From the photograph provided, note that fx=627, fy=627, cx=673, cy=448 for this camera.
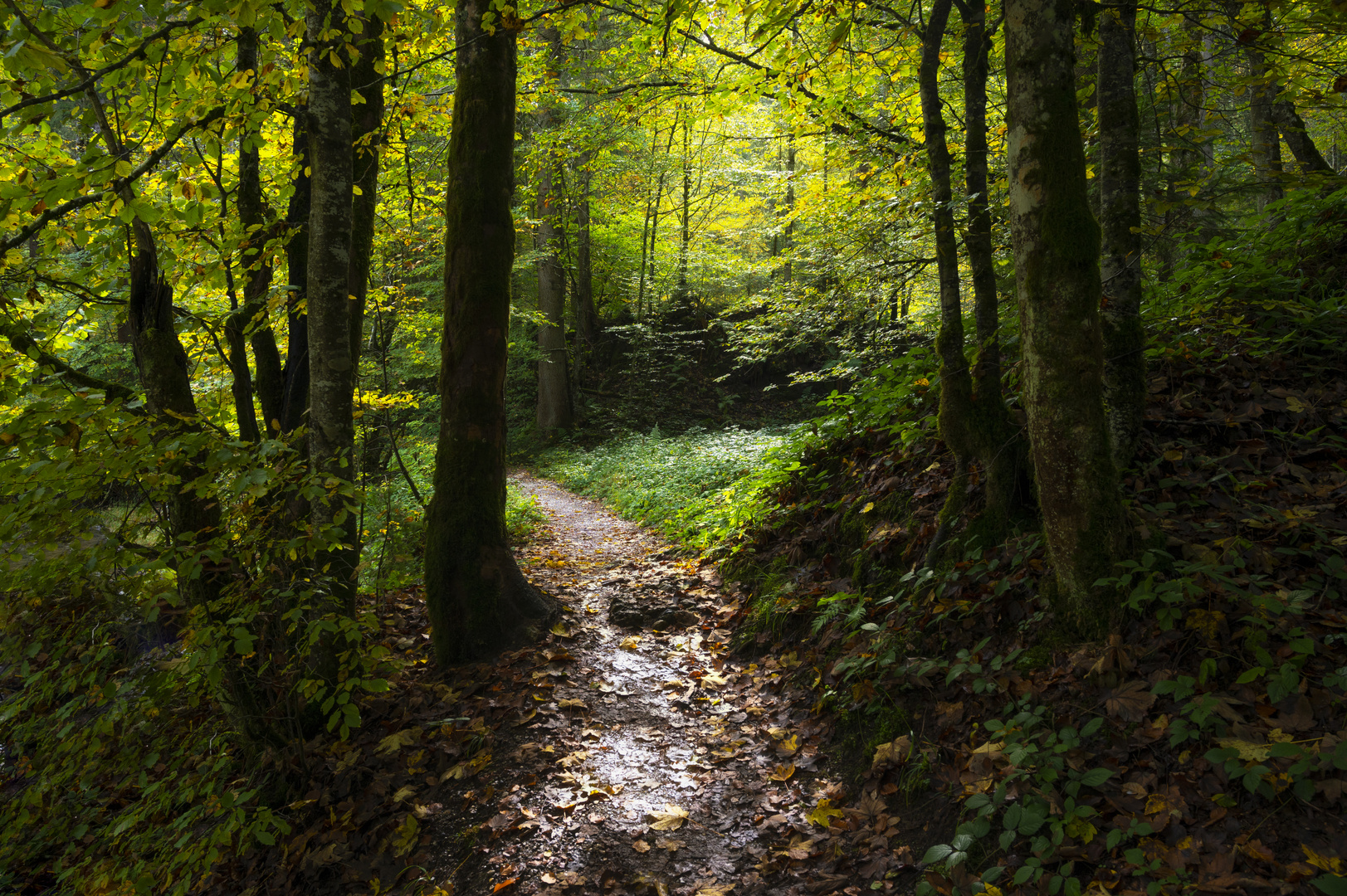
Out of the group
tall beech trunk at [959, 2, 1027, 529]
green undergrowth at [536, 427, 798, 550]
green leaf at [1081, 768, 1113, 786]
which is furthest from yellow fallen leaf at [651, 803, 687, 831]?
green undergrowth at [536, 427, 798, 550]

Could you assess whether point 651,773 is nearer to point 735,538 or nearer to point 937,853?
point 937,853

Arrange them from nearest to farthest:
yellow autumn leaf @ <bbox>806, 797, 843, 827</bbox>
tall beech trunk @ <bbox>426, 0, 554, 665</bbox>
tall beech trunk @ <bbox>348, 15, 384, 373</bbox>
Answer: yellow autumn leaf @ <bbox>806, 797, 843, 827</bbox>
tall beech trunk @ <bbox>426, 0, 554, 665</bbox>
tall beech trunk @ <bbox>348, 15, 384, 373</bbox>

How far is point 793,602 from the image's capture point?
5.37 meters

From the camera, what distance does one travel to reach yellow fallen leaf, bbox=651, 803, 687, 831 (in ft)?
11.8

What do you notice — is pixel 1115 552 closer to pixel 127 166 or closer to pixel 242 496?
pixel 242 496

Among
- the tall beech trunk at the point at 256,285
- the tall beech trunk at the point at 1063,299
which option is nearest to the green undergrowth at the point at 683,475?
the tall beech trunk at the point at 1063,299

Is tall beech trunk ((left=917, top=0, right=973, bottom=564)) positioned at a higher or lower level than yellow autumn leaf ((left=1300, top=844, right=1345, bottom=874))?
higher

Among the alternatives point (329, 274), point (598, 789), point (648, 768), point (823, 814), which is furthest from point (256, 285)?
point (823, 814)

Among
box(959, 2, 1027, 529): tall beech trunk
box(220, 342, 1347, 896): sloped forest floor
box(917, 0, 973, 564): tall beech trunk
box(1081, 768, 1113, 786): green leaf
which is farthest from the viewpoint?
box(917, 0, 973, 564): tall beech trunk

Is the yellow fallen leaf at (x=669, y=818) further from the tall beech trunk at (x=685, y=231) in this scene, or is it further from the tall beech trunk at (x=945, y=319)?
the tall beech trunk at (x=685, y=231)

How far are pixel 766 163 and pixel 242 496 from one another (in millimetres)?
23753

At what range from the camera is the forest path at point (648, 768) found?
3.33m

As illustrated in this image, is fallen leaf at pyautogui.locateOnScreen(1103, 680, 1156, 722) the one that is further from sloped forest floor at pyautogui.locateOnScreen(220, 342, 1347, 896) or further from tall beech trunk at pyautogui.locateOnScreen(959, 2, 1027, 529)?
tall beech trunk at pyautogui.locateOnScreen(959, 2, 1027, 529)

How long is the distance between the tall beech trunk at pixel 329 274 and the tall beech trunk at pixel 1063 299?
14.7 feet
